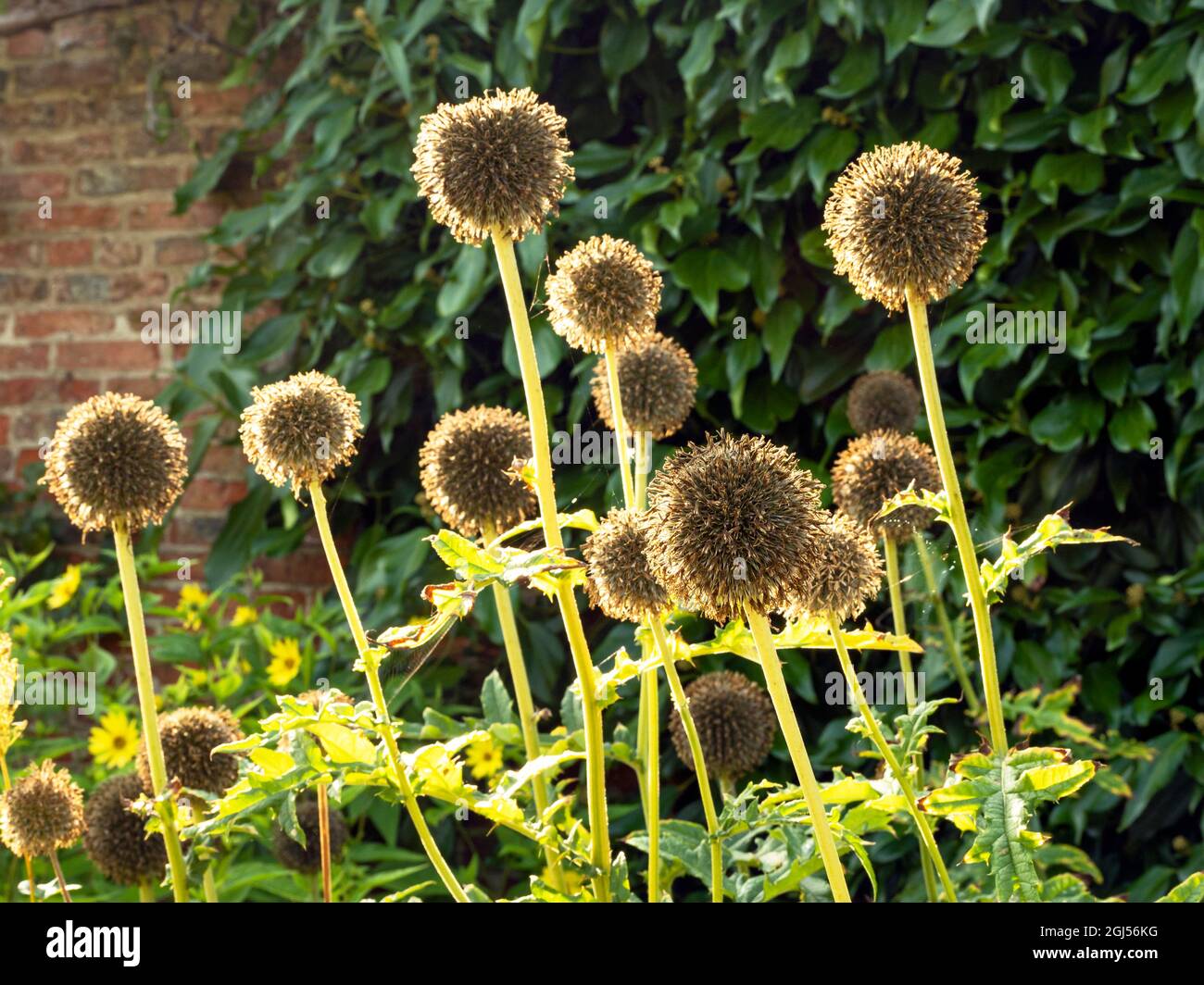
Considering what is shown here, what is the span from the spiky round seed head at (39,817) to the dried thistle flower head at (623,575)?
1.50 feet

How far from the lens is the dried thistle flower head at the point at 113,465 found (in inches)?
36.9

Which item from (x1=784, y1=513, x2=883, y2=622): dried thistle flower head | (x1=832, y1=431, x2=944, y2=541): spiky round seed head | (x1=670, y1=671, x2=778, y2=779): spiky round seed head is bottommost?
(x1=670, y1=671, x2=778, y2=779): spiky round seed head

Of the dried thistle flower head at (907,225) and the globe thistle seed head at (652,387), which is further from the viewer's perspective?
the globe thistle seed head at (652,387)

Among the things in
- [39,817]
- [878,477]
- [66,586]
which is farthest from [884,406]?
[66,586]

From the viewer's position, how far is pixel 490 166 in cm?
87

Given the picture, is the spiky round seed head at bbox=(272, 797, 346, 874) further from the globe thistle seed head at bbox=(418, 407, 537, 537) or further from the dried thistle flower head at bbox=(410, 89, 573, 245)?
the dried thistle flower head at bbox=(410, 89, 573, 245)

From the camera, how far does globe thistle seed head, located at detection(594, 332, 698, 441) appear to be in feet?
3.76

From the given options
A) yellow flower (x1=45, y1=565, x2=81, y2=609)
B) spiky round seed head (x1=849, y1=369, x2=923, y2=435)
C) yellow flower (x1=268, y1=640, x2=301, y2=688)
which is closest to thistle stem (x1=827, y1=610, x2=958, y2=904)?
spiky round seed head (x1=849, y1=369, x2=923, y2=435)

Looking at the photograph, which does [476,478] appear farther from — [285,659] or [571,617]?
[285,659]

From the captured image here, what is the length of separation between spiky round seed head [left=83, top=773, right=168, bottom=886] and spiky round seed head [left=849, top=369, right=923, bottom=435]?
0.90 meters

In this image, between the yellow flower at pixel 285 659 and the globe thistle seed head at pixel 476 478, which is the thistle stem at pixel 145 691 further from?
the yellow flower at pixel 285 659

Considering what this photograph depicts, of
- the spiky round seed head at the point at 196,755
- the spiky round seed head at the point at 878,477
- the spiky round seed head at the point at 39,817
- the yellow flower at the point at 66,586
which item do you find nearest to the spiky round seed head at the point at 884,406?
the spiky round seed head at the point at 878,477
